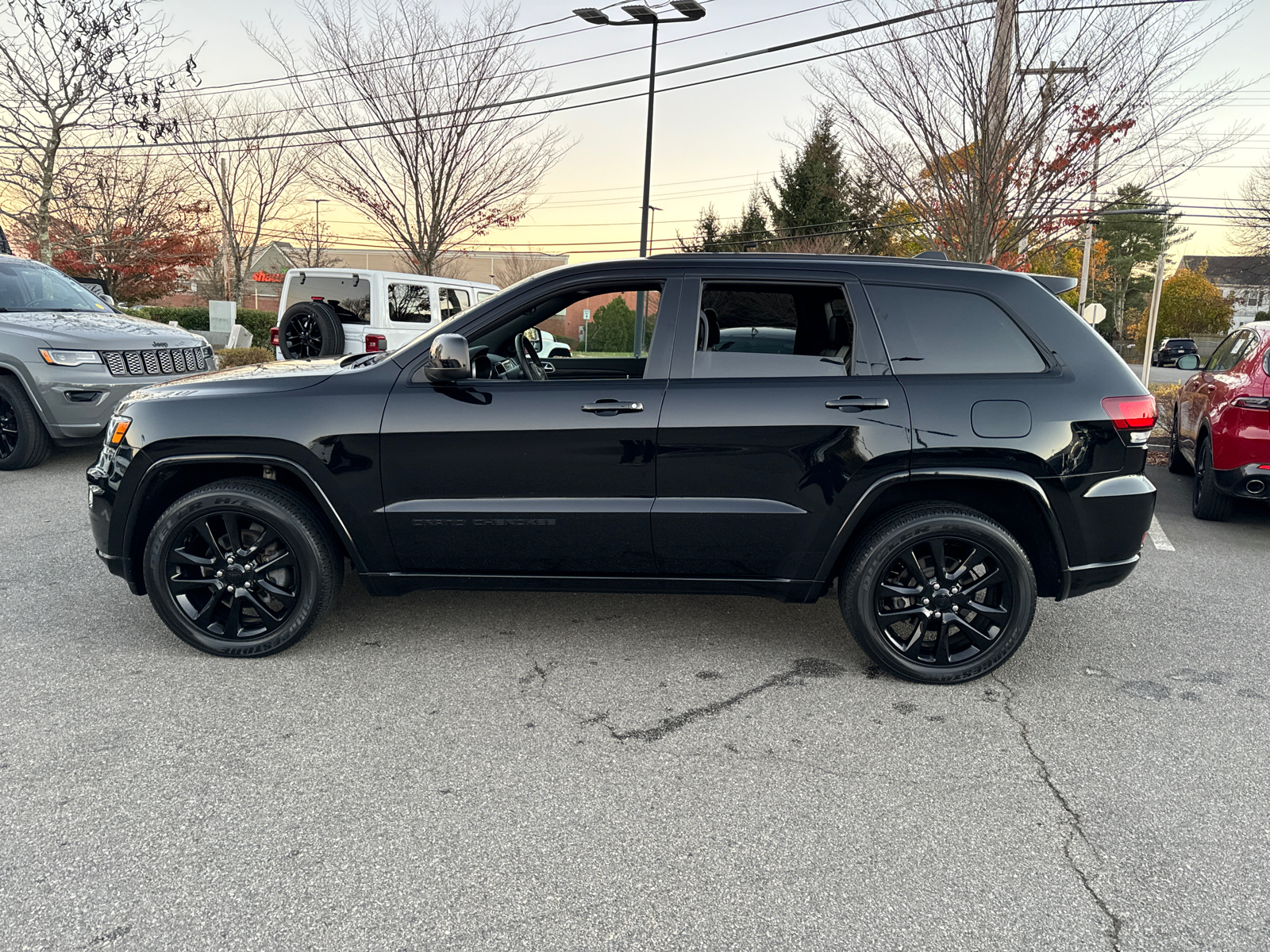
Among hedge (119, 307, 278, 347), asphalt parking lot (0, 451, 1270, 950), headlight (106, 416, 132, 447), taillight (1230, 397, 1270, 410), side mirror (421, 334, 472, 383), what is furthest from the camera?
hedge (119, 307, 278, 347)

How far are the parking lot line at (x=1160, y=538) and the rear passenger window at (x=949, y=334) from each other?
316 cm

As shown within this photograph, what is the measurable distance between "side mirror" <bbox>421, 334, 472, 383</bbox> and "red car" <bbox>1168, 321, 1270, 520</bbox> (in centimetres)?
569

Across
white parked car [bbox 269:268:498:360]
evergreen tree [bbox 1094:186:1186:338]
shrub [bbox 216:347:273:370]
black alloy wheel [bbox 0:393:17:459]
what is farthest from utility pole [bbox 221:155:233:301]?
evergreen tree [bbox 1094:186:1186:338]

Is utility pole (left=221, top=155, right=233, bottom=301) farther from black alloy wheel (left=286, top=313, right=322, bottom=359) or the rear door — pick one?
the rear door

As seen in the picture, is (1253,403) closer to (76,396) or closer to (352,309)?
(76,396)

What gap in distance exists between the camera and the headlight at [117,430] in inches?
153

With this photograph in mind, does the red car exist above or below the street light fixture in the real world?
below

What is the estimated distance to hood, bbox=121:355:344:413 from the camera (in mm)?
3818

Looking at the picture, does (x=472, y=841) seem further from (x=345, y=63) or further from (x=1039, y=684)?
(x=345, y=63)

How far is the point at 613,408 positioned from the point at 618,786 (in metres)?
1.51

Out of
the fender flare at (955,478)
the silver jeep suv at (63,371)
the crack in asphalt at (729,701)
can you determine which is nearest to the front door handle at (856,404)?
the fender flare at (955,478)

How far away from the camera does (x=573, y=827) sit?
2682mm

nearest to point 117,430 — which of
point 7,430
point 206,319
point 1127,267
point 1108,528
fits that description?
point 1108,528

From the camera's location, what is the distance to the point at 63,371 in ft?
25.4
